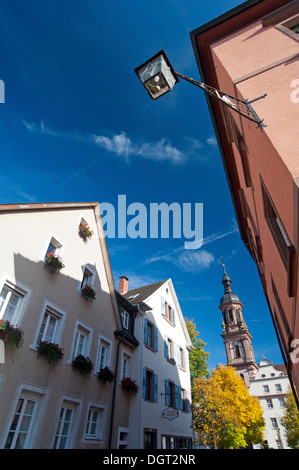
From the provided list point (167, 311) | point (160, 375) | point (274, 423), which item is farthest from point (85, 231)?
point (274, 423)

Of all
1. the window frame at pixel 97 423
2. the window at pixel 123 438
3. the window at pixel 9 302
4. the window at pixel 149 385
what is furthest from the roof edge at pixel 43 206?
the window at pixel 123 438

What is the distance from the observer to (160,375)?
17.2 m

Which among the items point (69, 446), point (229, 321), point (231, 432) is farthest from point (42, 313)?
point (229, 321)

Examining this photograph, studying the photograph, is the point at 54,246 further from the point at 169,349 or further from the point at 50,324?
the point at 169,349

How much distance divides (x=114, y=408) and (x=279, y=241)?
11015 millimetres

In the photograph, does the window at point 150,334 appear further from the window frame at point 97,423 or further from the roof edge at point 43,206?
the roof edge at point 43,206

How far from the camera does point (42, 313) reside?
9.31 m

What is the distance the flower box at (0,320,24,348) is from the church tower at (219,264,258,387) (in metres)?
60.5

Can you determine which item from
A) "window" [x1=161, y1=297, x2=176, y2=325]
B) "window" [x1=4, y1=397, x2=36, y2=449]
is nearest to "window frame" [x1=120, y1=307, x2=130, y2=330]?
"window" [x1=161, y1=297, x2=176, y2=325]

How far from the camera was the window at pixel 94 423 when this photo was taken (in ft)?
34.5

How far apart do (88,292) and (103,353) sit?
332 cm

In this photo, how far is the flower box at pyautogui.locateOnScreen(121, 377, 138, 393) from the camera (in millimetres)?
13305
